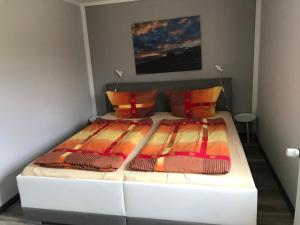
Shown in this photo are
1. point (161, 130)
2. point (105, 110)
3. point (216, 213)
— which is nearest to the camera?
point (216, 213)

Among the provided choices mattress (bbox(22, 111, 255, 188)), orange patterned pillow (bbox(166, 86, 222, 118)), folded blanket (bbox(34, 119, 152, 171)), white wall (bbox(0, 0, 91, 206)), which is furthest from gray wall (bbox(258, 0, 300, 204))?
white wall (bbox(0, 0, 91, 206))

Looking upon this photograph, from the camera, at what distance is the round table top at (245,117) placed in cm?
339

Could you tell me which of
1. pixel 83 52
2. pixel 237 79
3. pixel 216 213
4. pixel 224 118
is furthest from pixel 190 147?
pixel 83 52

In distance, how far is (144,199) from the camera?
1897 millimetres

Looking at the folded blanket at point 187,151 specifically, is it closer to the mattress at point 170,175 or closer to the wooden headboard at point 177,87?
the mattress at point 170,175

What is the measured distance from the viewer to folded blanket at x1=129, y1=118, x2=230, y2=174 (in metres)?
1.90

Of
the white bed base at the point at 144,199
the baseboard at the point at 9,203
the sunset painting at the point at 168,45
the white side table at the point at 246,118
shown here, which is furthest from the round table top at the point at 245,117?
the baseboard at the point at 9,203

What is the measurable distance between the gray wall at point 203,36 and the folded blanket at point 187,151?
107cm

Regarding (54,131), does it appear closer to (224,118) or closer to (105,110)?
(105,110)

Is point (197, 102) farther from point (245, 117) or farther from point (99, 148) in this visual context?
point (99, 148)

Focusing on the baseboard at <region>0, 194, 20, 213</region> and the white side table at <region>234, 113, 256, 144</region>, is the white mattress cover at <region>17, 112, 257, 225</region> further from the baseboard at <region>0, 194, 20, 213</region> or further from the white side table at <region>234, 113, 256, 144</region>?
the white side table at <region>234, 113, 256, 144</region>

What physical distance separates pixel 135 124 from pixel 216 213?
5.17 ft

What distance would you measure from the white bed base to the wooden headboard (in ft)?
6.58

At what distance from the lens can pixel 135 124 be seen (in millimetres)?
3107
